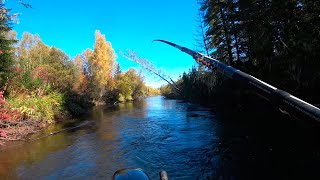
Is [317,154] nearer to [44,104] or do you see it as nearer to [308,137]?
[308,137]

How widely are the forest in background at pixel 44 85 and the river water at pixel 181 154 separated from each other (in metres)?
3.98

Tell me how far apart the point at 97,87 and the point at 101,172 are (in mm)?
38877

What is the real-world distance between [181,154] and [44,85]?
18.1m

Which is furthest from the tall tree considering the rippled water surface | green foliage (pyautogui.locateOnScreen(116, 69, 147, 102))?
the rippled water surface

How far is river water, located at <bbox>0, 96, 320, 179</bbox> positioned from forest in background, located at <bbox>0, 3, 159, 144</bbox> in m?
3.98

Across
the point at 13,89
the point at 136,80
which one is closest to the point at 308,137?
the point at 13,89

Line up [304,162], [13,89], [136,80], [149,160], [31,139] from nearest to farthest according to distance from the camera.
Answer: [304,162], [149,160], [31,139], [13,89], [136,80]

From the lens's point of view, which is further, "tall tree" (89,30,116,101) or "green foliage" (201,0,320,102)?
"tall tree" (89,30,116,101)

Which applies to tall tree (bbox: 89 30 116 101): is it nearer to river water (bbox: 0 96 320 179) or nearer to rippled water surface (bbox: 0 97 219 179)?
rippled water surface (bbox: 0 97 219 179)

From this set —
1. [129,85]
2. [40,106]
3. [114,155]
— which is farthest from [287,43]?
[129,85]

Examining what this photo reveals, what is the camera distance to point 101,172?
25.5ft

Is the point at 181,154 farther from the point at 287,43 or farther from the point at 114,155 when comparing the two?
the point at 287,43

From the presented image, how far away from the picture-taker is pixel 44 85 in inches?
918

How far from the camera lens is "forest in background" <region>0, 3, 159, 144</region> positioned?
50.5ft
